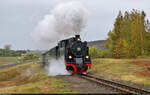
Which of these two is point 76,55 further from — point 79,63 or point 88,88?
point 88,88

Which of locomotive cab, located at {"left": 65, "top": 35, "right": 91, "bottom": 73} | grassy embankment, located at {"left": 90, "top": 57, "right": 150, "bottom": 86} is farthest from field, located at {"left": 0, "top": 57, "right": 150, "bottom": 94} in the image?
locomotive cab, located at {"left": 65, "top": 35, "right": 91, "bottom": 73}

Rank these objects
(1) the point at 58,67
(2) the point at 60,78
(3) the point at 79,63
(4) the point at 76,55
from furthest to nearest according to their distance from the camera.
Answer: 1. (1) the point at 58,67
2. (4) the point at 76,55
3. (3) the point at 79,63
4. (2) the point at 60,78

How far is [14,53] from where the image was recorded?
127312 mm

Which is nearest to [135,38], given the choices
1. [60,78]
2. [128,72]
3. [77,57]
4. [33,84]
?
[128,72]

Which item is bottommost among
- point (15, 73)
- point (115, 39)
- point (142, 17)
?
point (15, 73)

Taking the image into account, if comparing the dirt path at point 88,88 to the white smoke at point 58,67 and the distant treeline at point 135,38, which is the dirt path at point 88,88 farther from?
the distant treeline at point 135,38

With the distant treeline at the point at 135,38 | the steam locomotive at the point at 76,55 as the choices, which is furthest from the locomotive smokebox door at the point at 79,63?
the distant treeline at the point at 135,38

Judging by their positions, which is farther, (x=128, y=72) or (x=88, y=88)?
(x=128, y=72)

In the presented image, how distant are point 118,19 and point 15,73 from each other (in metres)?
32.7

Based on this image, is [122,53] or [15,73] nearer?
[15,73]

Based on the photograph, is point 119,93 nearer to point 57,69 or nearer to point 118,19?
point 57,69

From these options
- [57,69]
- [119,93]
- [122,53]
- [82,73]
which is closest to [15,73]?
[57,69]

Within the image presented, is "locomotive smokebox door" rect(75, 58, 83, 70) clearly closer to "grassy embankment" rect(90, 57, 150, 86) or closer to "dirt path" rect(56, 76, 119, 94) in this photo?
"grassy embankment" rect(90, 57, 150, 86)

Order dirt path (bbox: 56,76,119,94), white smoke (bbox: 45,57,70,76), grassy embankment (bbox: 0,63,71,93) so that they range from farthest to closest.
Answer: white smoke (bbox: 45,57,70,76)
grassy embankment (bbox: 0,63,71,93)
dirt path (bbox: 56,76,119,94)
